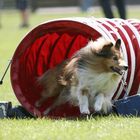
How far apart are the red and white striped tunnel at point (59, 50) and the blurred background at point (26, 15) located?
640 millimetres

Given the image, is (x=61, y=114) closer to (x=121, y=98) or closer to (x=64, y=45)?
(x=121, y=98)

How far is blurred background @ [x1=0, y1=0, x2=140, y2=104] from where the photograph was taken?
14770mm

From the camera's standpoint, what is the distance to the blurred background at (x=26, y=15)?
14770 mm

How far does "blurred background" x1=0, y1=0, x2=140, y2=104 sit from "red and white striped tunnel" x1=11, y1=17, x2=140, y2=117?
64cm

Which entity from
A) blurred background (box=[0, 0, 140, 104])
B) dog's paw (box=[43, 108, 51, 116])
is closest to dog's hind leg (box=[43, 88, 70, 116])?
dog's paw (box=[43, 108, 51, 116])

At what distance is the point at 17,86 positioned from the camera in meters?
8.31

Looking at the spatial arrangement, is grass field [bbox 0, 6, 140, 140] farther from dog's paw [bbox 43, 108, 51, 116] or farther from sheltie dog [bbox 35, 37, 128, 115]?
dog's paw [bbox 43, 108, 51, 116]

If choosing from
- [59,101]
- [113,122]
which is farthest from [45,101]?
[113,122]

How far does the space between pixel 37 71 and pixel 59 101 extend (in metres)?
0.69

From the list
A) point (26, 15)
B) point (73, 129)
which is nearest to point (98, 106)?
point (73, 129)

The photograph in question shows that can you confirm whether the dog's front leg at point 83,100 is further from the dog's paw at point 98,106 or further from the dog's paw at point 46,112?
the dog's paw at point 46,112

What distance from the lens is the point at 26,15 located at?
84.0ft

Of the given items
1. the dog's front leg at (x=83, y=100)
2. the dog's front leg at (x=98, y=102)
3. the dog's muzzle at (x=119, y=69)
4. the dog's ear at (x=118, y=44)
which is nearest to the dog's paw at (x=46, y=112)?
the dog's front leg at (x=83, y=100)

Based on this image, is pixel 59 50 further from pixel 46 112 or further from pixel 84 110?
pixel 84 110
